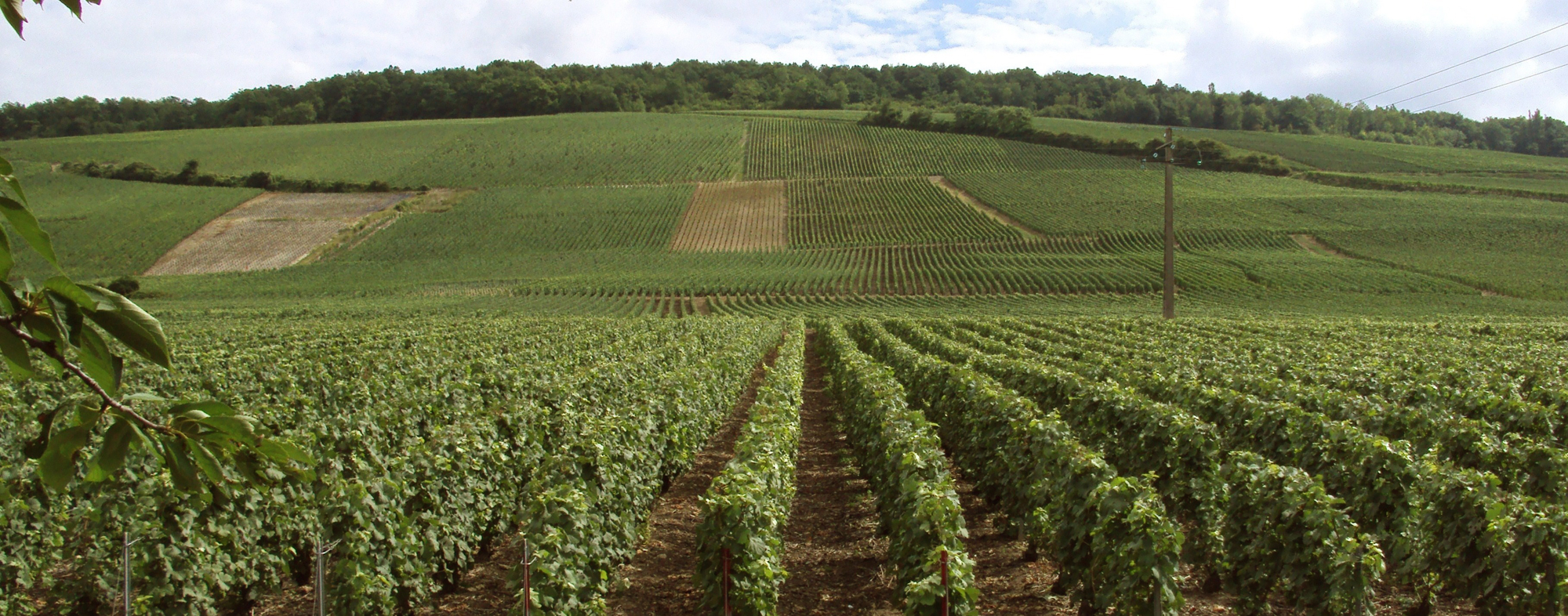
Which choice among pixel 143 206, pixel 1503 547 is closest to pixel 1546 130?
pixel 1503 547

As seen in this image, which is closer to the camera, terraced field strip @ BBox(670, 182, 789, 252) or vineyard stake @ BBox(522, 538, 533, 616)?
vineyard stake @ BBox(522, 538, 533, 616)

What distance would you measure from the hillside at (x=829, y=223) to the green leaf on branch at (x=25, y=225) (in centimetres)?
4260

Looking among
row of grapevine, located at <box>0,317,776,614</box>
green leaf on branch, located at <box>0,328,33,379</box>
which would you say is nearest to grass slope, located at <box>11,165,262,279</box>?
row of grapevine, located at <box>0,317,776,614</box>

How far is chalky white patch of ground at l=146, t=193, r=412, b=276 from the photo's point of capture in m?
71.5

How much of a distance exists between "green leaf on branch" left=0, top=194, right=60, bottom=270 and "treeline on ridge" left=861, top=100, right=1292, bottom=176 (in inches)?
4034

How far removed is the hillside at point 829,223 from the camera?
5962 cm

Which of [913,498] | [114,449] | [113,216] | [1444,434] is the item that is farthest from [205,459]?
[113,216]

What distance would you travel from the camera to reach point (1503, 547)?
6.60 meters

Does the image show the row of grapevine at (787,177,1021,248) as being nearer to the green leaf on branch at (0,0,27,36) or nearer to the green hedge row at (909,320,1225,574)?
the green hedge row at (909,320,1225,574)

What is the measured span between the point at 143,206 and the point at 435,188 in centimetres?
2617

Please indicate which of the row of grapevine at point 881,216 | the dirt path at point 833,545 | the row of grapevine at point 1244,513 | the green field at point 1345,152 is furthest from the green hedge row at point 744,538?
the green field at point 1345,152

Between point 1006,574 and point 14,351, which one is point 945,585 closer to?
point 1006,574

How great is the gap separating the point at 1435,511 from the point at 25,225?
934 cm

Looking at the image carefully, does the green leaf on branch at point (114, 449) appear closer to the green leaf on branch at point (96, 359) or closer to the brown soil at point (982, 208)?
the green leaf on branch at point (96, 359)
